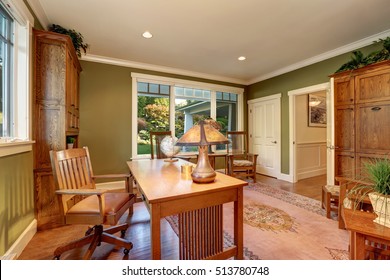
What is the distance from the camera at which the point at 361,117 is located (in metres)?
2.42

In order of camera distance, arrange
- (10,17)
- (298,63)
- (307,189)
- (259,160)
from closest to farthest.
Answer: (10,17) → (307,189) → (298,63) → (259,160)

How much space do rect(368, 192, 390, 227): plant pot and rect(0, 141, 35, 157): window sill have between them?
8.09ft

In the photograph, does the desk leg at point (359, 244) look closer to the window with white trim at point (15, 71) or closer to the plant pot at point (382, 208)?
the plant pot at point (382, 208)

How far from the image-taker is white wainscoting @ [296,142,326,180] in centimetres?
429

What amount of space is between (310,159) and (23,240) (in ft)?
17.4

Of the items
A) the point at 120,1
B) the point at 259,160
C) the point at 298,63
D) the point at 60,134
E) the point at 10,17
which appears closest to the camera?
the point at 10,17

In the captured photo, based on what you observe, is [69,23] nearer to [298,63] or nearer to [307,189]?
[298,63]

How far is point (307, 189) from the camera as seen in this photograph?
353 centimetres

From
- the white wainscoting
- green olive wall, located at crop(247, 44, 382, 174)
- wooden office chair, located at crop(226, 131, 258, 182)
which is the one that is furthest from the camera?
the white wainscoting

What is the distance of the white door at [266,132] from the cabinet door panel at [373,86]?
193cm

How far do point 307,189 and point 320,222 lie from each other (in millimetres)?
1487

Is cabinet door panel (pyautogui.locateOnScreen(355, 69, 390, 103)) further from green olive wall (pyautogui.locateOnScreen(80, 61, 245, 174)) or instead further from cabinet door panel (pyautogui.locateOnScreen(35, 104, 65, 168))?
cabinet door panel (pyautogui.locateOnScreen(35, 104, 65, 168))

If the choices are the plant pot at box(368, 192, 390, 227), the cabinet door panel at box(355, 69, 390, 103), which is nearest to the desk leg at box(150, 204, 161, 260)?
the plant pot at box(368, 192, 390, 227)
